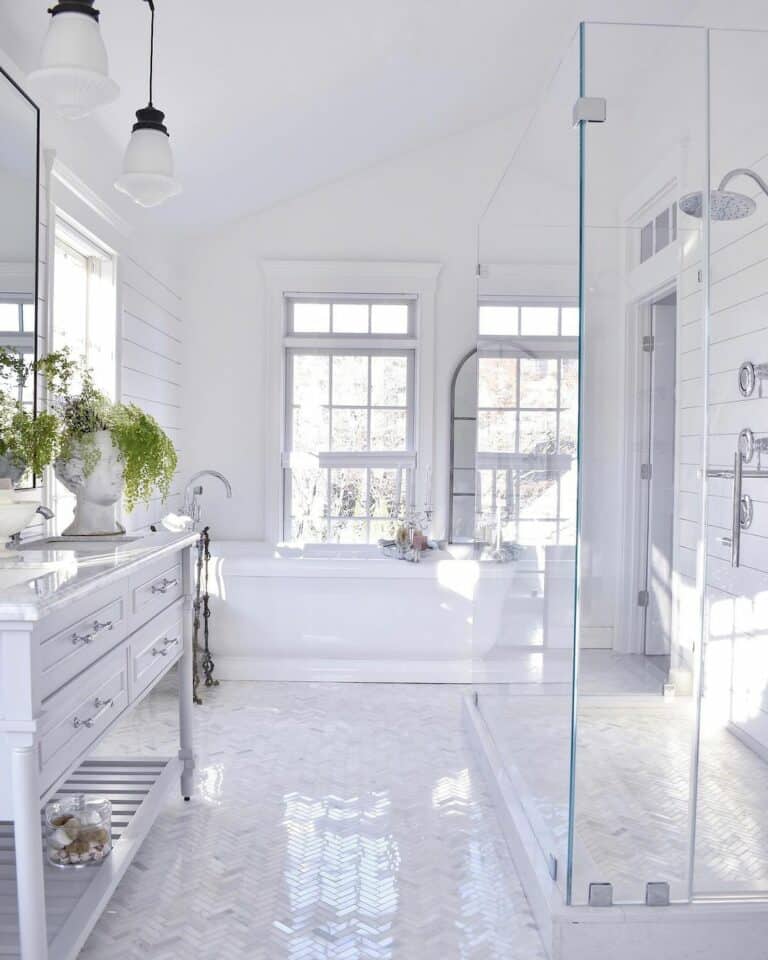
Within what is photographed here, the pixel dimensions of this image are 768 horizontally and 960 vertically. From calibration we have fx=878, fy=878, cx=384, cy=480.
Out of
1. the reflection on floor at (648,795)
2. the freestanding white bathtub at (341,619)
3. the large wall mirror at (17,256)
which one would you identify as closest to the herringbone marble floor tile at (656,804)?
the reflection on floor at (648,795)

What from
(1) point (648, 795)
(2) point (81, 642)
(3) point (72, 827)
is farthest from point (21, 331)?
(1) point (648, 795)

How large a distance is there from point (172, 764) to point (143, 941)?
0.68m

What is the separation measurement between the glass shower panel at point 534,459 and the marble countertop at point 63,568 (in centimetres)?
104

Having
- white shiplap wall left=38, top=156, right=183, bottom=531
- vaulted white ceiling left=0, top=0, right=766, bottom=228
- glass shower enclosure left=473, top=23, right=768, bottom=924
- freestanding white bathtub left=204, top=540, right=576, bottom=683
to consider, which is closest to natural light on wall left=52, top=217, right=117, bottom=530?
white shiplap wall left=38, top=156, right=183, bottom=531

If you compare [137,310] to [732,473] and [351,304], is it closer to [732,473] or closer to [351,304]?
[351,304]

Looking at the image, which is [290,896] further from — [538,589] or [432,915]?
[538,589]

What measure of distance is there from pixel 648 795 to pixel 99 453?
169cm

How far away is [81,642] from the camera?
5.95 feet

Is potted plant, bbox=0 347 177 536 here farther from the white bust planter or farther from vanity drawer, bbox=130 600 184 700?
vanity drawer, bbox=130 600 184 700

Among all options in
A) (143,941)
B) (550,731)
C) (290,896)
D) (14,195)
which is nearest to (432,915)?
(290,896)

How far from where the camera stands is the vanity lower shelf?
1.83 metres

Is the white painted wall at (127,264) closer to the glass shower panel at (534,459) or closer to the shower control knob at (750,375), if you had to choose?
the glass shower panel at (534,459)

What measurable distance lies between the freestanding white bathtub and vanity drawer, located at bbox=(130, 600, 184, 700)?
1533 millimetres

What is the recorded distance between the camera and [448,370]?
5176 millimetres
